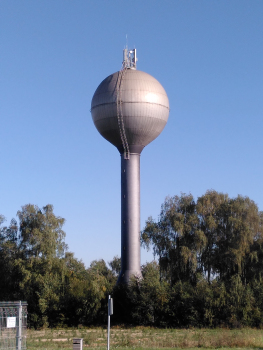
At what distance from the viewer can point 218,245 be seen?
49906mm

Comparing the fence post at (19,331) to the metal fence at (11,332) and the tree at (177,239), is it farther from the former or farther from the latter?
the tree at (177,239)

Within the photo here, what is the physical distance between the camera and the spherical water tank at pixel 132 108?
47.2 m

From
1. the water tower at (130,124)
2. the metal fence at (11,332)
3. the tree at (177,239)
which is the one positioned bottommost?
the metal fence at (11,332)

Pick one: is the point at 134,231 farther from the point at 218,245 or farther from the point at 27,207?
the point at 27,207

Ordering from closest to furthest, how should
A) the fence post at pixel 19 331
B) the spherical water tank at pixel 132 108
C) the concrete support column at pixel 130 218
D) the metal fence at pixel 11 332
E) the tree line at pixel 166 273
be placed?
the metal fence at pixel 11 332
the fence post at pixel 19 331
the tree line at pixel 166 273
the spherical water tank at pixel 132 108
the concrete support column at pixel 130 218

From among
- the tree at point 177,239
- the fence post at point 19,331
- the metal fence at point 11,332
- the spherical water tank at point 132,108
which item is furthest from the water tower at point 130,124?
the fence post at point 19,331

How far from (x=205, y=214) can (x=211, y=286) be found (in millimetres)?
8467

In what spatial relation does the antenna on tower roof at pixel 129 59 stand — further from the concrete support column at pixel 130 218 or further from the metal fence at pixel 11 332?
the metal fence at pixel 11 332

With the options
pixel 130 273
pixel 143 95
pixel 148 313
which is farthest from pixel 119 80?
pixel 148 313

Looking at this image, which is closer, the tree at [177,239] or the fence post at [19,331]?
the fence post at [19,331]

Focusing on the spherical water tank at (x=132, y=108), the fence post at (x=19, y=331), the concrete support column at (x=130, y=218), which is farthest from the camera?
the concrete support column at (x=130, y=218)

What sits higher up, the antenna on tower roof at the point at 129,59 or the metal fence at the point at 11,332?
the antenna on tower roof at the point at 129,59

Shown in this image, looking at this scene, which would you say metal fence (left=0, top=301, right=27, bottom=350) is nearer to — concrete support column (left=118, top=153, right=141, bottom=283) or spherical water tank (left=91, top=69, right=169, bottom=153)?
concrete support column (left=118, top=153, right=141, bottom=283)

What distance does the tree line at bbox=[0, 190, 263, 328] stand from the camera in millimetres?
42125
